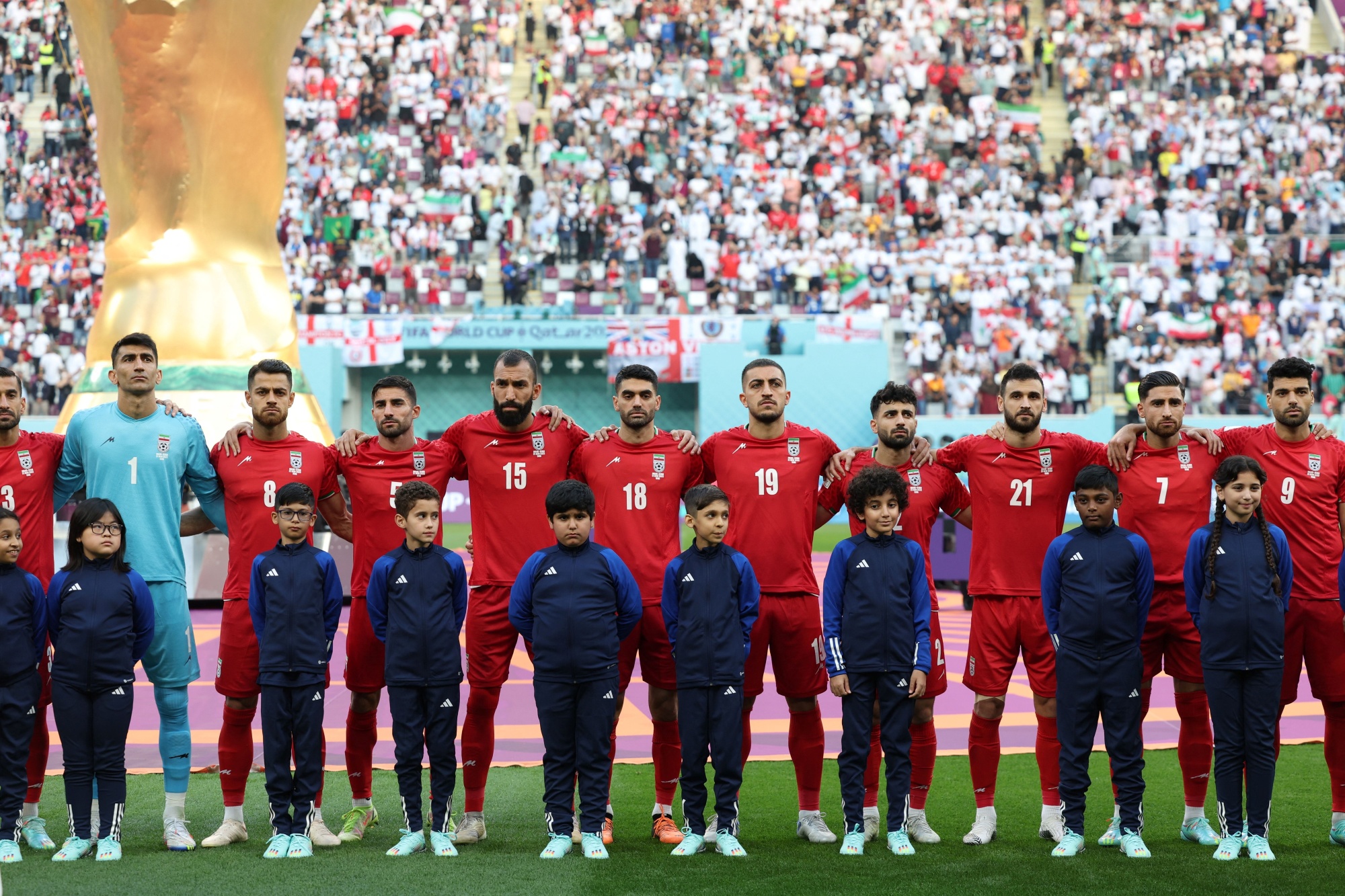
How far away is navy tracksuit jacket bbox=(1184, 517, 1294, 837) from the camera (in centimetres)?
573

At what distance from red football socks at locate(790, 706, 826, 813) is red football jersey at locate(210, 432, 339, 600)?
230cm

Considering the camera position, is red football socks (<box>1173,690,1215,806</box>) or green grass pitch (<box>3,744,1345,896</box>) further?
red football socks (<box>1173,690,1215,806</box>)

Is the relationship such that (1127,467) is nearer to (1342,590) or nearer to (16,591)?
(1342,590)

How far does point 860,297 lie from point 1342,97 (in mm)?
12519

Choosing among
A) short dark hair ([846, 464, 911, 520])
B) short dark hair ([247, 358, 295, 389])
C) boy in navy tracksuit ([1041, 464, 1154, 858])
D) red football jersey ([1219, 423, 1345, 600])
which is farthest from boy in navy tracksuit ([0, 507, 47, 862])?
red football jersey ([1219, 423, 1345, 600])

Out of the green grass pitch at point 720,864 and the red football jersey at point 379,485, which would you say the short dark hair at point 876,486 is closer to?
the green grass pitch at point 720,864

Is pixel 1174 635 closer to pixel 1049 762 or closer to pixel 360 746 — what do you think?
pixel 1049 762

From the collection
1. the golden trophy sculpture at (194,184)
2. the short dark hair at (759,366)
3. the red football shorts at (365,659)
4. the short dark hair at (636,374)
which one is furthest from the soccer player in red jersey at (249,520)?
the golden trophy sculpture at (194,184)

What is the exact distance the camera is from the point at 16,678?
577 cm

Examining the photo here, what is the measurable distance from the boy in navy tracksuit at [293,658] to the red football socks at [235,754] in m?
0.26

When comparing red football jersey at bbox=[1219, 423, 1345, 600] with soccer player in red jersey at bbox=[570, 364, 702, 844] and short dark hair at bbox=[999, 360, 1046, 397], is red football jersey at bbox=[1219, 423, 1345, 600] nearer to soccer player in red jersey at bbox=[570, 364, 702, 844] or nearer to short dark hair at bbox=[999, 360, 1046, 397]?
short dark hair at bbox=[999, 360, 1046, 397]

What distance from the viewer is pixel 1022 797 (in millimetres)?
6879

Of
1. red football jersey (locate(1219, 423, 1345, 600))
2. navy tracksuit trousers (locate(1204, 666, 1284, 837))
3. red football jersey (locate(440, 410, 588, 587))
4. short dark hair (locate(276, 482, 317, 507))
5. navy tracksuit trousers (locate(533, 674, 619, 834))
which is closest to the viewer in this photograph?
navy tracksuit trousers (locate(1204, 666, 1284, 837))

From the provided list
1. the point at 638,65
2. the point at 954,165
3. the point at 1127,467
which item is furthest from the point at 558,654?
the point at 638,65
